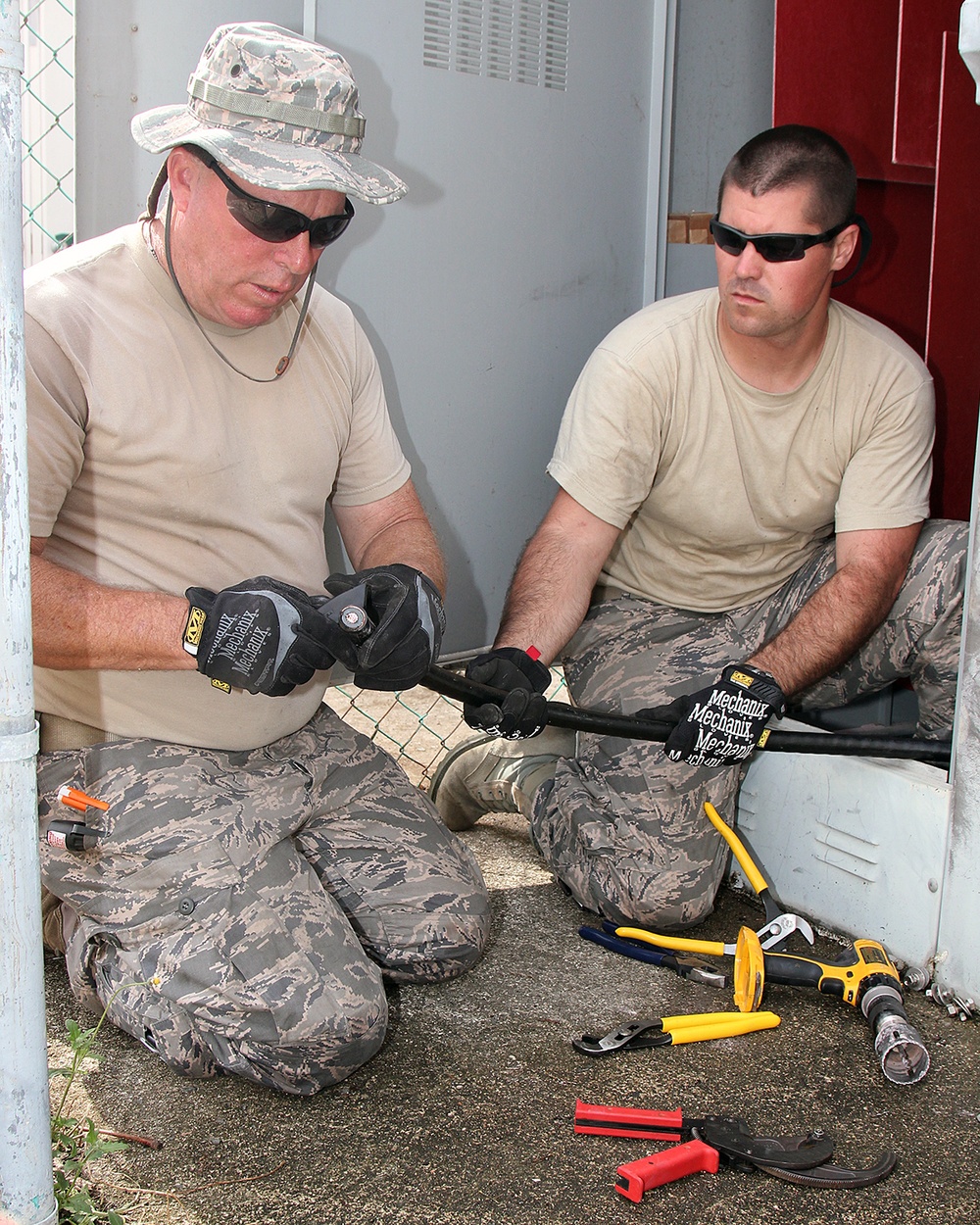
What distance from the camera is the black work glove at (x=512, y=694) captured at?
2.17 m

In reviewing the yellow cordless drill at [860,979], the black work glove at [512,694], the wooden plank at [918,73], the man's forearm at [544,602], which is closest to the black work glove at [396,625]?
the black work glove at [512,694]

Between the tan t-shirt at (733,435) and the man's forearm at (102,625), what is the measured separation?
100 cm

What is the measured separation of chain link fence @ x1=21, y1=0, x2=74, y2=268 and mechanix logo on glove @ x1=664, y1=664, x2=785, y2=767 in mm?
1467

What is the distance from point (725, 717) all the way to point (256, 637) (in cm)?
96

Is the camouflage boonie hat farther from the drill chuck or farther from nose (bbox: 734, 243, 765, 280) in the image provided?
the drill chuck

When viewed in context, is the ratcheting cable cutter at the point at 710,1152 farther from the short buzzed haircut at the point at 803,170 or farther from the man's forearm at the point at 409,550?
the short buzzed haircut at the point at 803,170

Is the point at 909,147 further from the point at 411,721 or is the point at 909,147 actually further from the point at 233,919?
the point at 233,919

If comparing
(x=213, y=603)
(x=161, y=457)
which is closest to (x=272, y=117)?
(x=161, y=457)

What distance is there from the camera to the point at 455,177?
9.14 feet

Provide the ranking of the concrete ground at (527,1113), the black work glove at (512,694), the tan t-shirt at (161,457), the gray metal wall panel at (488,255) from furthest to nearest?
the gray metal wall panel at (488,255) < the black work glove at (512,694) < the tan t-shirt at (161,457) < the concrete ground at (527,1113)

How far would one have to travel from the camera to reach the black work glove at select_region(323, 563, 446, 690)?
1.91 m

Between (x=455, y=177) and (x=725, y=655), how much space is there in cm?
124

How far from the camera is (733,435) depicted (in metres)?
2.62

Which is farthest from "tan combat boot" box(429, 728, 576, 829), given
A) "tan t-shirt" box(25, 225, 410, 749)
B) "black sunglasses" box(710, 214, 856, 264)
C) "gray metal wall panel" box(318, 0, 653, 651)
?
"black sunglasses" box(710, 214, 856, 264)
